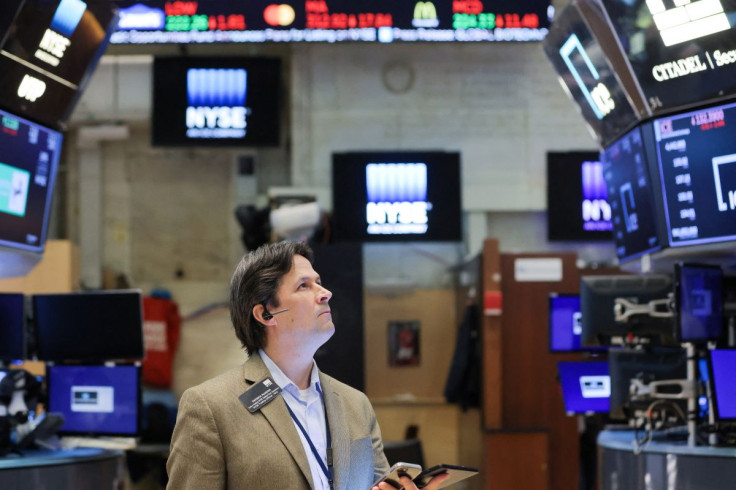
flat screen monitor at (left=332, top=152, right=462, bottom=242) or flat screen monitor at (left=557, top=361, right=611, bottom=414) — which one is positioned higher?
flat screen monitor at (left=332, top=152, right=462, bottom=242)

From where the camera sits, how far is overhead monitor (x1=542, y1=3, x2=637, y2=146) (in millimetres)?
5473

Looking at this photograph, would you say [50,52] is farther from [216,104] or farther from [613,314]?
[216,104]

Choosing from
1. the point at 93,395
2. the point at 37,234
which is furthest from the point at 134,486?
the point at 37,234

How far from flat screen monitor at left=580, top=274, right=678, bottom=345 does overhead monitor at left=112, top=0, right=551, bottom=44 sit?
136 inches

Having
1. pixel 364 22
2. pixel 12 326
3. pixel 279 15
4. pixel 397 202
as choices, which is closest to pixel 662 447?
pixel 12 326

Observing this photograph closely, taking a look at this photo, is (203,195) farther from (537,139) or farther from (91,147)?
(537,139)

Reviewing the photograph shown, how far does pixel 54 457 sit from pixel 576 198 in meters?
5.36

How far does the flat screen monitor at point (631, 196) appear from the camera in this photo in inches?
210

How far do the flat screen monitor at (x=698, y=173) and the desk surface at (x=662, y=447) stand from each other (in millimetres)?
953

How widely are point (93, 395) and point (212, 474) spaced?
3.32 metres

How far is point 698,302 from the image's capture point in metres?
4.84

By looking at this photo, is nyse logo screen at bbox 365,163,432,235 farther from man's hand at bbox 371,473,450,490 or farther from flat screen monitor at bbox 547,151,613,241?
man's hand at bbox 371,473,450,490

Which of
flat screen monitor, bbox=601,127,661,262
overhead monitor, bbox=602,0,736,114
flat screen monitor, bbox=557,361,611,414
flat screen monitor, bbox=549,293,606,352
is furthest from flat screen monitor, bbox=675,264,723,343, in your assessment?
flat screen monitor, bbox=549,293,606,352

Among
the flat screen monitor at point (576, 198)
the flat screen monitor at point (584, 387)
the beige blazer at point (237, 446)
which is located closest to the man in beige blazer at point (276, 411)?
the beige blazer at point (237, 446)
